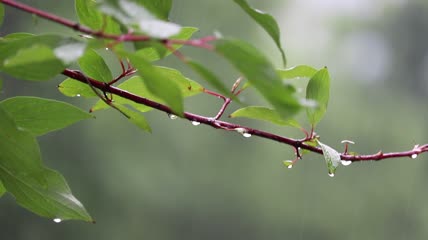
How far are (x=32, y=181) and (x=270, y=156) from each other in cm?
619

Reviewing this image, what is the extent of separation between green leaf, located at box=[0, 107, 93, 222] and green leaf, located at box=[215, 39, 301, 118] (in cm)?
15

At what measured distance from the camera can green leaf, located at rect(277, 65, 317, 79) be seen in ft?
1.49

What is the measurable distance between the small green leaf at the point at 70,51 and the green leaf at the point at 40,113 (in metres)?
0.13

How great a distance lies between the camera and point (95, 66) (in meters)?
0.44

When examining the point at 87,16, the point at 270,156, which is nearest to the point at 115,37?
the point at 87,16

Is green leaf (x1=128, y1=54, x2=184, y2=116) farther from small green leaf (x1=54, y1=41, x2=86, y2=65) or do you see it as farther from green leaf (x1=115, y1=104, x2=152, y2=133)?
green leaf (x1=115, y1=104, x2=152, y2=133)

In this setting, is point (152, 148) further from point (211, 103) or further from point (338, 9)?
point (338, 9)

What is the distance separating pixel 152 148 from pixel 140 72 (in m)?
6.09

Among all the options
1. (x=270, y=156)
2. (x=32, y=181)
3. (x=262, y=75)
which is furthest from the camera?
(x=270, y=156)

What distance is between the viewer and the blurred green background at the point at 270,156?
5863 mm

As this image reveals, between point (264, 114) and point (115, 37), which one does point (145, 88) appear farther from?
→ point (115, 37)

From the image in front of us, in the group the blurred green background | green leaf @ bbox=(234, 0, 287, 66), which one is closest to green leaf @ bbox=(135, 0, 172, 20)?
green leaf @ bbox=(234, 0, 287, 66)

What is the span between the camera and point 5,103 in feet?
1.31

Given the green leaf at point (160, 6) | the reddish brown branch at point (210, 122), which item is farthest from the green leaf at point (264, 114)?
the green leaf at point (160, 6)
